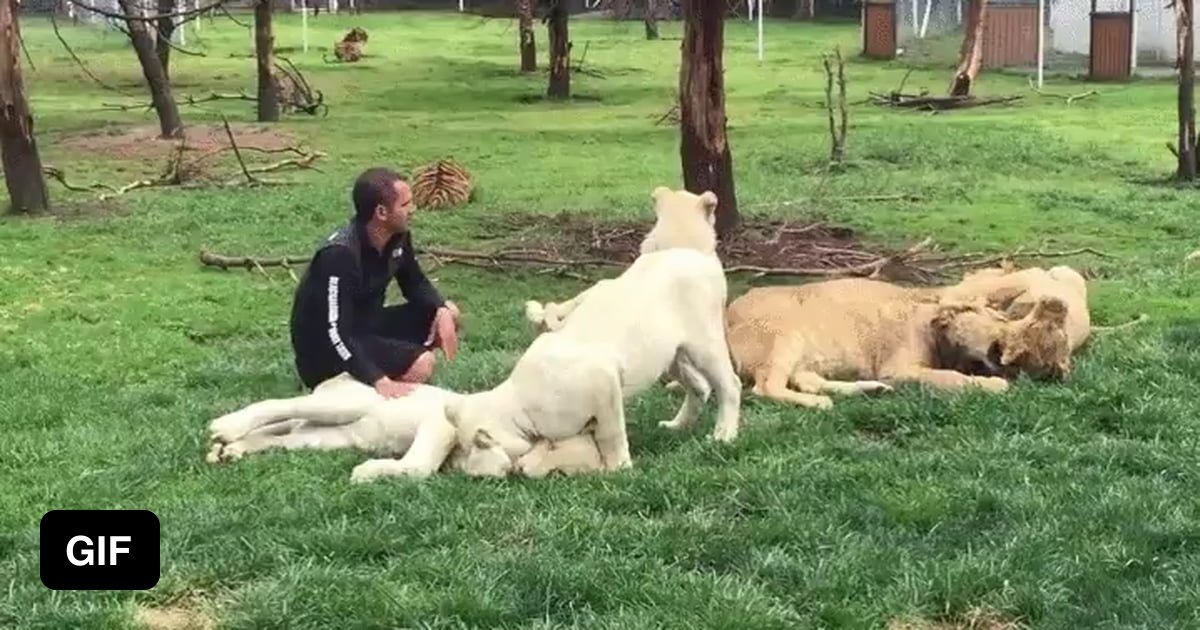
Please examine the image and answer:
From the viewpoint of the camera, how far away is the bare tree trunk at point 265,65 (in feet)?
72.8

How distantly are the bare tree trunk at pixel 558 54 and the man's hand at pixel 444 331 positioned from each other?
68.0ft

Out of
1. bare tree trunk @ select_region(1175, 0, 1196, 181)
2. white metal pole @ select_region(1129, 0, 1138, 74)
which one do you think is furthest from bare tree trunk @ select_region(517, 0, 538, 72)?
bare tree trunk @ select_region(1175, 0, 1196, 181)

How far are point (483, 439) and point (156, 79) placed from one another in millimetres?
15215

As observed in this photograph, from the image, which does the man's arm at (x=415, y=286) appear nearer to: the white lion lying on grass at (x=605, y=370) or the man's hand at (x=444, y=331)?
the man's hand at (x=444, y=331)

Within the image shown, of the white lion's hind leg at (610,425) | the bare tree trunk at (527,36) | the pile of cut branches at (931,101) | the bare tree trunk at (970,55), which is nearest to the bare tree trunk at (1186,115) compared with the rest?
the pile of cut branches at (931,101)

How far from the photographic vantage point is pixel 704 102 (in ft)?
40.7

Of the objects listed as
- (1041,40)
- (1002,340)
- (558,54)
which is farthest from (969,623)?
(1041,40)

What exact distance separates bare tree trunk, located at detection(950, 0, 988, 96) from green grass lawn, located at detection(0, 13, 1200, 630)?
10.6 meters

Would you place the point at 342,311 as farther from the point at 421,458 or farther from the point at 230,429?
the point at 421,458

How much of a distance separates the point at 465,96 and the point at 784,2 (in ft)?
79.1

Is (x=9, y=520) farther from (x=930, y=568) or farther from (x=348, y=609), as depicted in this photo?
(x=930, y=568)

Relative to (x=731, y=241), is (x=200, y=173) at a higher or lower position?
higher

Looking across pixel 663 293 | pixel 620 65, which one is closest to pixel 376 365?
pixel 663 293

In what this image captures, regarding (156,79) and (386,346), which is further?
(156,79)
